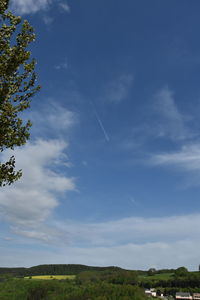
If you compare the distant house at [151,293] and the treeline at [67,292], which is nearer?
the treeline at [67,292]

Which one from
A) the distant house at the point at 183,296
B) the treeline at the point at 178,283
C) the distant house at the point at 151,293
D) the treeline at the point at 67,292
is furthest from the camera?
the treeline at the point at 178,283

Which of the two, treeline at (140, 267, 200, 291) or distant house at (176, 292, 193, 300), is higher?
treeline at (140, 267, 200, 291)

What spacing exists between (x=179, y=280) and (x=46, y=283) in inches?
3244

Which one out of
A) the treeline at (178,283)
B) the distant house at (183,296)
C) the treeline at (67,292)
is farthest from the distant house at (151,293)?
the distant house at (183,296)

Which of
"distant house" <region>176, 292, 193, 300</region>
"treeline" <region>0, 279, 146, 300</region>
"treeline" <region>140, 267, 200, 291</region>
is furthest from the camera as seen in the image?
"treeline" <region>140, 267, 200, 291</region>

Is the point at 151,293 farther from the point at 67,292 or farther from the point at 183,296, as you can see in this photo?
the point at 67,292

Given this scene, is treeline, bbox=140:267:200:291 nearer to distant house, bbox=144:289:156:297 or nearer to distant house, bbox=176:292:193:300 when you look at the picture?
distant house, bbox=144:289:156:297

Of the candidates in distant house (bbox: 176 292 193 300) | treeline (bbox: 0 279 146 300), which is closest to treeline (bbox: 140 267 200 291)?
distant house (bbox: 176 292 193 300)

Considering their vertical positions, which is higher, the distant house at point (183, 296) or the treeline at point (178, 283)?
the treeline at point (178, 283)

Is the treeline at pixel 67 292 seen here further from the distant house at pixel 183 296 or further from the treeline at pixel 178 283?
the treeline at pixel 178 283

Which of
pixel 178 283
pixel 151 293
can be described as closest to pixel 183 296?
pixel 151 293

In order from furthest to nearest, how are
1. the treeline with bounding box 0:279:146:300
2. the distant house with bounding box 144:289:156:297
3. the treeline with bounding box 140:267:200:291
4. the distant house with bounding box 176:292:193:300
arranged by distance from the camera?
the treeline with bounding box 140:267:200:291 → the distant house with bounding box 144:289:156:297 → the treeline with bounding box 0:279:146:300 → the distant house with bounding box 176:292:193:300

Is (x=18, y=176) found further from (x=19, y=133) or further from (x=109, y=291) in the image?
(x=109, y=291)

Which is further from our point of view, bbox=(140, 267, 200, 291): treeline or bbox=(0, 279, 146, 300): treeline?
bbox=(140, 267, 200, 291): treeline
